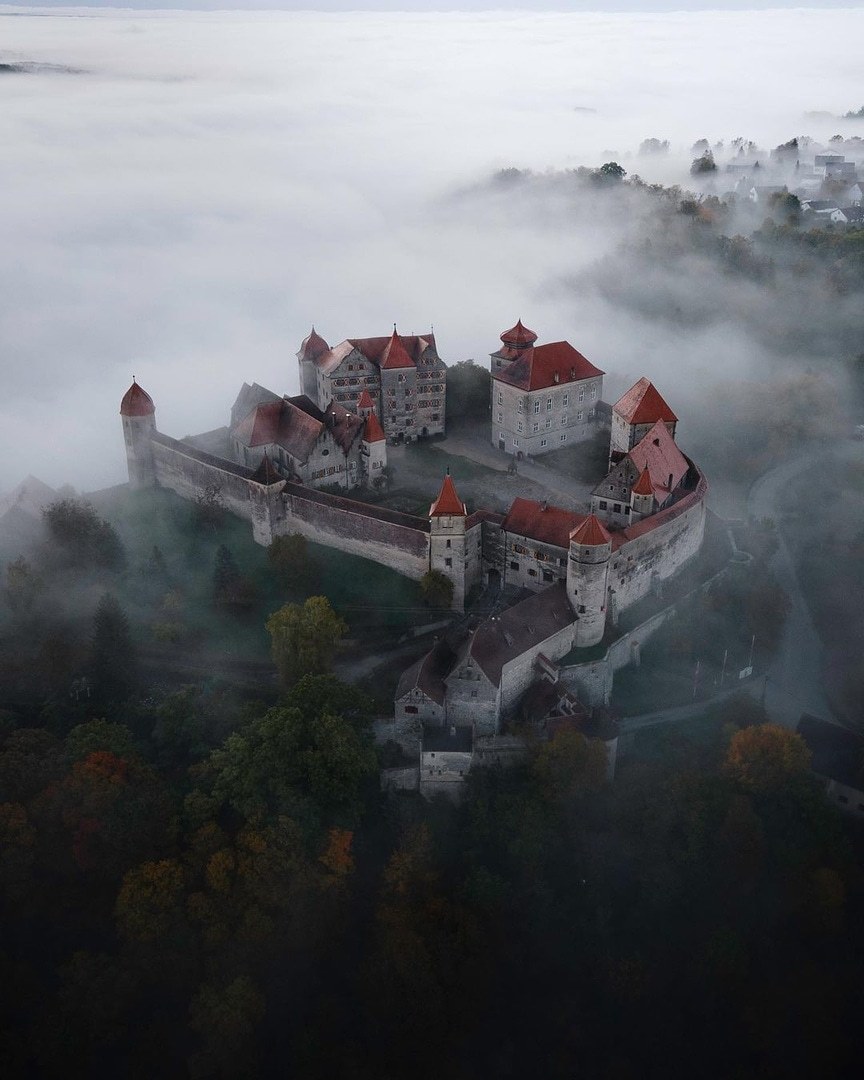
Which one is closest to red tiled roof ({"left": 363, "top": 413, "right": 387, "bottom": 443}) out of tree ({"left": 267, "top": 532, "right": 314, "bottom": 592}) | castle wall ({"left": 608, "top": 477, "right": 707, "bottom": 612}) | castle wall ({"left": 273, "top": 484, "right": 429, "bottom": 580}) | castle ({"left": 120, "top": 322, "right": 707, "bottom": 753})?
castle ({"left": 120, "top": 322, "right": 707, "bottom": 753})

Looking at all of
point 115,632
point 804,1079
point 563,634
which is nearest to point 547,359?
point 563,634

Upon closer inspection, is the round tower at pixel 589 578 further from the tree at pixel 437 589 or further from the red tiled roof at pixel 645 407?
the red tiled roof at pixel 645 407

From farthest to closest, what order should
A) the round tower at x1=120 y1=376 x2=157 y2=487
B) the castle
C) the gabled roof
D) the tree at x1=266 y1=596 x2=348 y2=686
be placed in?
the round tower at x1=120 y1=376 x2=157 y2=487
the gabled roof
the tree at x1=266 y1=596 x2=348 y2=686
the castle

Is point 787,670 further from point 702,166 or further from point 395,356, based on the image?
point 702,166

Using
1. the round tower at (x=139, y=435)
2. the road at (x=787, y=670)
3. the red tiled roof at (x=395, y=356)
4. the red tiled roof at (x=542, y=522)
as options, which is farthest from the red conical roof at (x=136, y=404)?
the road at (x=787, y=670)

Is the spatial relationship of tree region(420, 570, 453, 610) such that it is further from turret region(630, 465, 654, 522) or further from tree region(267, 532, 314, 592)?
turret region(630, 465, 654, 522)
